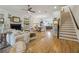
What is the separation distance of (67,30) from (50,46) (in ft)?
1.53

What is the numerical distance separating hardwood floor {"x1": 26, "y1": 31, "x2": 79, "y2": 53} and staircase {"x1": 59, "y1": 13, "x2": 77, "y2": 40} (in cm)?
10

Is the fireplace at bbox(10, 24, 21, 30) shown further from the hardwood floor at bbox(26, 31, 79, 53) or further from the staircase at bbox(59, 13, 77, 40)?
the staircase at bbox(59, 13, 77, 40)

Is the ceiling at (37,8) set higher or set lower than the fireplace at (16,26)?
higher

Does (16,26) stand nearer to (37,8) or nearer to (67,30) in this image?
(37,8)

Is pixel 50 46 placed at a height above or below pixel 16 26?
below

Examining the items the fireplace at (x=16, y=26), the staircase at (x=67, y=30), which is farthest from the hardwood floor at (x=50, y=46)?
the fireplace at (x=16, y=26)

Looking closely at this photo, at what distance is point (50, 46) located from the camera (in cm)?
225

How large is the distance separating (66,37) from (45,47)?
463 millimetres

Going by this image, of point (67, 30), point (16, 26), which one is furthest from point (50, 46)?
point (16, 26)

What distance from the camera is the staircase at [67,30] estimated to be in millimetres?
2223

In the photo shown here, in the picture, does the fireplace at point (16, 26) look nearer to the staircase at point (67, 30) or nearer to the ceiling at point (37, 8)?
the ceiling at point (37, 8)

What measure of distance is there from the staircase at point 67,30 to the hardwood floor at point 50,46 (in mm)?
98
